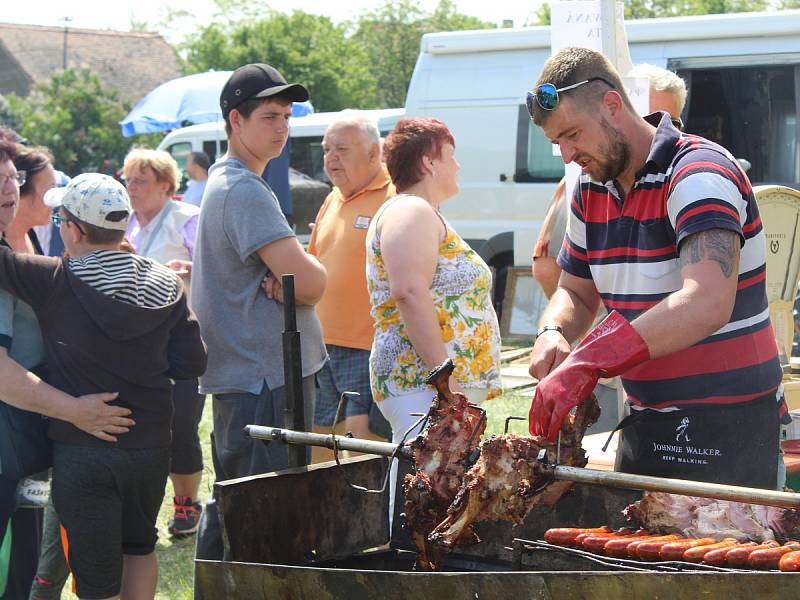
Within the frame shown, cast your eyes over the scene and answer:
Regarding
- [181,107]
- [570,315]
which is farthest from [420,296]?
[181,107]

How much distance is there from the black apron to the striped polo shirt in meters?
0.03

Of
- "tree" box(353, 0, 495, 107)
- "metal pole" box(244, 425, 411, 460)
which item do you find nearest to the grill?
"metal pole" box(244, 425, 411, 460)

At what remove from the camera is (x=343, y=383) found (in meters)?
4.78

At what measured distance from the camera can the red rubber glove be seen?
2.44m

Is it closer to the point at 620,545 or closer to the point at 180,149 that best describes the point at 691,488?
the point at 620,545

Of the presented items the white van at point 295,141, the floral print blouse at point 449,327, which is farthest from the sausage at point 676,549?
the white van at point 295,141

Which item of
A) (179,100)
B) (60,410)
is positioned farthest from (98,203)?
(179,100)

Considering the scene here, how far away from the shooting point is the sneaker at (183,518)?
216 inches

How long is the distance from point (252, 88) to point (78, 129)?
24.3 m

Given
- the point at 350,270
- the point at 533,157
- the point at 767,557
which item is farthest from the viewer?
the point at 533,157

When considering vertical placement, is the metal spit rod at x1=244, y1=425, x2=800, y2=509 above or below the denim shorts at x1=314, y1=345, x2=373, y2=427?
above

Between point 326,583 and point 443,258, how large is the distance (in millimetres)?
1739

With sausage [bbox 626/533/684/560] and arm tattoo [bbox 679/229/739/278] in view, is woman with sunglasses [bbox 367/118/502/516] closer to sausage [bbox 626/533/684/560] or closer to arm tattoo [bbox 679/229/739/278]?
sausage [bbox 626/533/684/560]

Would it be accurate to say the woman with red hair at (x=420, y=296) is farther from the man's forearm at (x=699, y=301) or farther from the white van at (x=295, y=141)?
the white van at (x=295, y=141)
